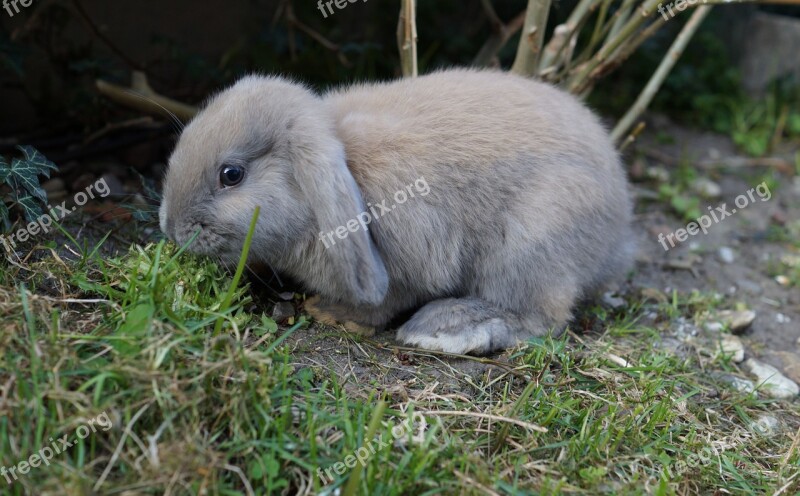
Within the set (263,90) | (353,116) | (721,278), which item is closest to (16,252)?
(263,90)

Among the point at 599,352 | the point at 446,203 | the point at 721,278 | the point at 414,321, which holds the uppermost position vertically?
the point at 446,203

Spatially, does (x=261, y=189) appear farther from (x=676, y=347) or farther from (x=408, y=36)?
(x=676, y=347)

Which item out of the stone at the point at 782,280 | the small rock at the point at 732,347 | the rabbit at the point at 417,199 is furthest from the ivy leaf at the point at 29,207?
the stone at the point at 782,280

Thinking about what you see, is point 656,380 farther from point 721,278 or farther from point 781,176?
point 781,176

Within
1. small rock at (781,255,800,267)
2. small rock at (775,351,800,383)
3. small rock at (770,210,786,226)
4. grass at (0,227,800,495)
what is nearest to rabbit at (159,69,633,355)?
grass at (0,227,800,495)

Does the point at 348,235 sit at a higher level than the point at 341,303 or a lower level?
higher

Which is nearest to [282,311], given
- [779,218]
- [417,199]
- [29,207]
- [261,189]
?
[261,189]

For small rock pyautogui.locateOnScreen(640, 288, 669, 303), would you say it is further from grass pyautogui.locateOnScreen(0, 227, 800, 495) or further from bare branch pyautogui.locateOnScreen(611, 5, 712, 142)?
bare branch pyautogui.locateOnScreen(611, 5, 712, 142)
